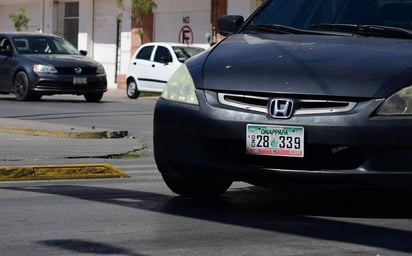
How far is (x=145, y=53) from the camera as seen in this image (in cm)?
2548

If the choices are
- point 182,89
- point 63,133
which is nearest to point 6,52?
point 63,133

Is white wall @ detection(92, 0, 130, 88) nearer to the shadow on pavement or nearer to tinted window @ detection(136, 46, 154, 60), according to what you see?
tinted window @ detection(136, 46, 154, 60)

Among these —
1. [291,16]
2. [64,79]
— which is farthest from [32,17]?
[291,16]

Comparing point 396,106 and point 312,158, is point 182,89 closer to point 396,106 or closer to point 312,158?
point 312,158

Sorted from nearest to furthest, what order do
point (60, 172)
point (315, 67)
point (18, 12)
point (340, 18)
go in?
point (315, 67), point (340, 18), point (60, 172), point (18, 12)

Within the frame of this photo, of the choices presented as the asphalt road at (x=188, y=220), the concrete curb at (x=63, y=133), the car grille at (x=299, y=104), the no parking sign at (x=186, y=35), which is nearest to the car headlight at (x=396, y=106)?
the car grille at (x=299, y=104)

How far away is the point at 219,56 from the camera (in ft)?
20.3

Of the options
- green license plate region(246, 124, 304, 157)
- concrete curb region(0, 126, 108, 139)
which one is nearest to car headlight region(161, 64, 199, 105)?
green license plate region(246, 124, 304, 157)

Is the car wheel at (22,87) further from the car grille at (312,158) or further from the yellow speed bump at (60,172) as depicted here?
the car grille at (312,158)

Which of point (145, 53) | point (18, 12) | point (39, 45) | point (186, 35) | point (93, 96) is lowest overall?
point (93, 96)

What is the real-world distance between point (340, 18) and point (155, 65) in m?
18.3

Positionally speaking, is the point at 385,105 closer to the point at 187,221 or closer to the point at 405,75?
the point at 405,75

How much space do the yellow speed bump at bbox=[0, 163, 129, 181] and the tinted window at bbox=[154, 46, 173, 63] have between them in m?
16.4

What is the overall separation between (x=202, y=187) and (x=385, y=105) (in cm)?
166
